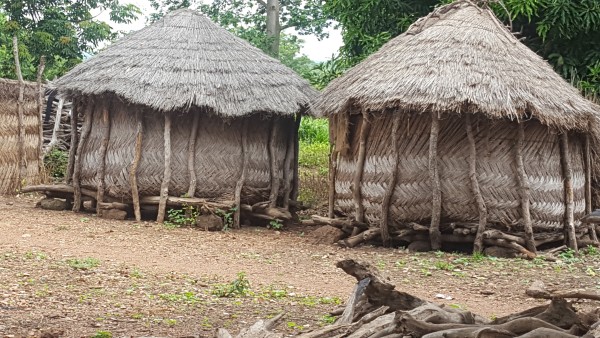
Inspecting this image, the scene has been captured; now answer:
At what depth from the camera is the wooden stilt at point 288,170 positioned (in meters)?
14.1

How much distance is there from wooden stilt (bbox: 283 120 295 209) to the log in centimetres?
441

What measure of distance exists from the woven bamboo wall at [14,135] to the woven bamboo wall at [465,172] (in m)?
7.00

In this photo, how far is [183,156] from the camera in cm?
1333

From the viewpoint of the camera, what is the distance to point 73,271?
864cm

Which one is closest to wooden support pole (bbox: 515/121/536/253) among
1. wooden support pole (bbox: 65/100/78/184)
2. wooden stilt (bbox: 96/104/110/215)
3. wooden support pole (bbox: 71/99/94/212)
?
wooden stilt (bbox: 96/104/110/215)

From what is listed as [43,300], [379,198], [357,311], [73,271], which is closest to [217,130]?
[379,198]

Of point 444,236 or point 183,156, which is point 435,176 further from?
point 183,156

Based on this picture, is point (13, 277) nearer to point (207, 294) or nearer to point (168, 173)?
point (207, 294)

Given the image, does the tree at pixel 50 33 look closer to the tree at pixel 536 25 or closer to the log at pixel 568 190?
the tree at pixel 536 25

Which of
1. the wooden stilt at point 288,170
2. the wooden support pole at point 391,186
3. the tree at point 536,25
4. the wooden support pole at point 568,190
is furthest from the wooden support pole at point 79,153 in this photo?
the wooden support pole at point 568,190

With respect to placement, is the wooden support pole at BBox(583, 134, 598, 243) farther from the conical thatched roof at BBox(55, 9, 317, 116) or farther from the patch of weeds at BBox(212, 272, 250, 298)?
the patch of weeds at BBox(212, 272, 250, 298)

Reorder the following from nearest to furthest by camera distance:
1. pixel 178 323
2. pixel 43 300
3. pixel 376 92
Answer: pixel 178 323, pixel 43 300, pixel 376 92

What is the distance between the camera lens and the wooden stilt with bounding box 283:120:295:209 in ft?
46.1

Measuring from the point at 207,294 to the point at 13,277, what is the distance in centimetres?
175
